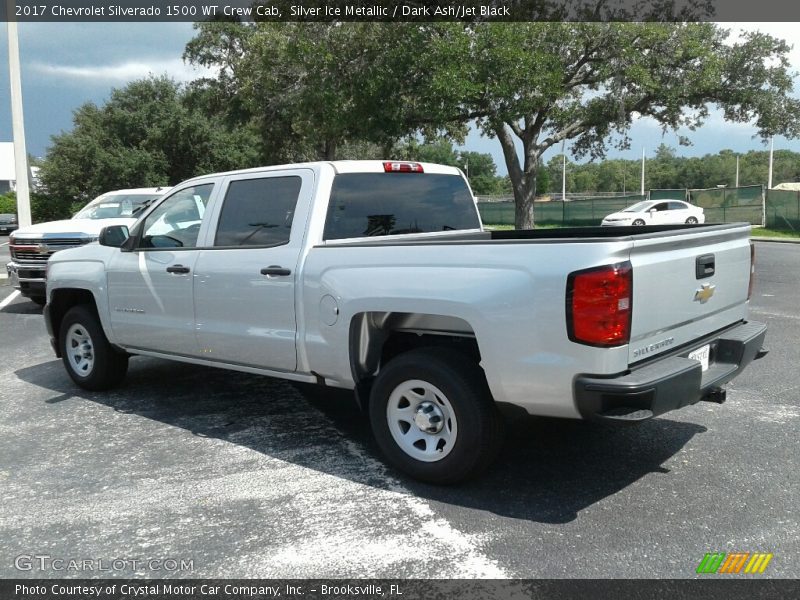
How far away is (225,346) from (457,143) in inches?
956

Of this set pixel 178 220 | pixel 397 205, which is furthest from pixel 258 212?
pixel 178 220

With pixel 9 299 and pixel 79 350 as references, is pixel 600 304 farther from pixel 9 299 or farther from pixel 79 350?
pixel 9 299

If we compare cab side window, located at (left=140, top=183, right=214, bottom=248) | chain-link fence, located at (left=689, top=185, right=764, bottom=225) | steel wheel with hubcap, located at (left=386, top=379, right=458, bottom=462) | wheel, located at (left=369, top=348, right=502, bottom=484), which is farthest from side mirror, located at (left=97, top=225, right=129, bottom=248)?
chain-link fence, located at (left=689, top=185, right=764, bottom=225)

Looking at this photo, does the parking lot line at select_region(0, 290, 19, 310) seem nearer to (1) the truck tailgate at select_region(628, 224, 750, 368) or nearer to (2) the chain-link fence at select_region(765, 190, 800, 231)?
(1) the truck tailgate at select_region(628, 224, 750, 368)

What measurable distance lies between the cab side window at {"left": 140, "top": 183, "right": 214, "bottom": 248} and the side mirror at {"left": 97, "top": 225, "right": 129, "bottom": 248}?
20 centimetres

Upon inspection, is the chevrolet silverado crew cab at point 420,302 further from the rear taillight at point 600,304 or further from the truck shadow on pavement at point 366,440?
the truck shadow on pavement at point 366,440

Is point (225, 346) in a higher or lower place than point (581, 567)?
higher

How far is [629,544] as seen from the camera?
3.48 meters

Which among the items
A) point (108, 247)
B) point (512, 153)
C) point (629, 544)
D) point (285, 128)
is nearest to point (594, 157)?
point (512, 153)

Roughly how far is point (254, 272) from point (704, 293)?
112 inches

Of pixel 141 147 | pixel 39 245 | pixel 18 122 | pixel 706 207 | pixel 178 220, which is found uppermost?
pixel 141 147

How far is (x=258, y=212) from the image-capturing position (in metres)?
5.19

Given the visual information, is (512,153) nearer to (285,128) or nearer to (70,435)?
(285,128)
